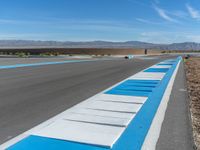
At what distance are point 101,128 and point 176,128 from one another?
1524mm

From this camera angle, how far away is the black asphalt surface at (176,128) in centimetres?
437

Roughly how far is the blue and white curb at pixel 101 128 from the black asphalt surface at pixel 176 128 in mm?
148

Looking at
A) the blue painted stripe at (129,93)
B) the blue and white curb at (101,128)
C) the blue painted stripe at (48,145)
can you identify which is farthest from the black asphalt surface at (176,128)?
the blue painted stripe at (129,93)

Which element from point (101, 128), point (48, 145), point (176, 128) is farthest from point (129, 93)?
point (48, 145)

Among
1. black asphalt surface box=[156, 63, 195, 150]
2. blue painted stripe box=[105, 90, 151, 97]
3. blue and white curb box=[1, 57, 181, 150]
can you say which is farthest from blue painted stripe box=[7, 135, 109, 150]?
blue painted stripe box=[105, 90, 151, 97]

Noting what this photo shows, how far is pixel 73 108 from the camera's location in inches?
276

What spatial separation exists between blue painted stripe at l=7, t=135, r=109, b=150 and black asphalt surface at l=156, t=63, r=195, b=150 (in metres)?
1.13

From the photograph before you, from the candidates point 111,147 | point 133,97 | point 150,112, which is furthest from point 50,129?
point 133,97

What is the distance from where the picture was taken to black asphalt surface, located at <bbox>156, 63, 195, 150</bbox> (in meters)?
4.37

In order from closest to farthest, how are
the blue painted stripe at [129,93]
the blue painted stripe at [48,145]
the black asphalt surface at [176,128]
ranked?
1. the blue painted stripe at [48,145]
2. the black asphalt surface at [176,128]
3. the blue painted stripe at [129,93]

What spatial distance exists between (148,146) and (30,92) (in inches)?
Result: 238

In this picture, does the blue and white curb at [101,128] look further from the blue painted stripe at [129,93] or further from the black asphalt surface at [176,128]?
the blue painted stripe at [129,93]

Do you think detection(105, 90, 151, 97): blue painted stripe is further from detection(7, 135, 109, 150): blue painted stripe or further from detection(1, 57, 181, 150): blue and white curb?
detection(7, 135, 109, 150): blue painted stripe

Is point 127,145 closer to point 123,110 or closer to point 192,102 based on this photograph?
point 123,110
